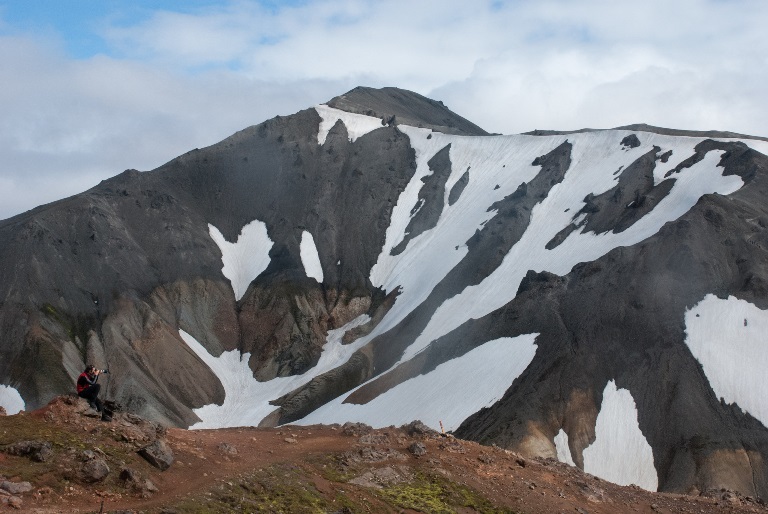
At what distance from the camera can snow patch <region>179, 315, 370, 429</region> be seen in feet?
307

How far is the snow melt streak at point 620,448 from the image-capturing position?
2507 inches

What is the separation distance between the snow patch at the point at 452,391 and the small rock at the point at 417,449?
132ft

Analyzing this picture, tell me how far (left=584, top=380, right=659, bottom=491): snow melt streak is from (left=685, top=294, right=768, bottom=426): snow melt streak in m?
7.03

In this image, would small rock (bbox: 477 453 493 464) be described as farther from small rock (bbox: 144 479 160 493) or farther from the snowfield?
the snowfield

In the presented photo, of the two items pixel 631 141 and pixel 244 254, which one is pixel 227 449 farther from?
pixel 244 254

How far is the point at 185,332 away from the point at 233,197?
2798 centimetres

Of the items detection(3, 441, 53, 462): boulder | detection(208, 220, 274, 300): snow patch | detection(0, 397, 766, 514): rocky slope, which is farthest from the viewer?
detection(208, 220, 274, 300): snow patch

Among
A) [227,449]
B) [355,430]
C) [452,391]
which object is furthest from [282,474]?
[452,391]

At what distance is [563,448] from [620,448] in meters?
4.16

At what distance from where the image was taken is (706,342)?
71.2m

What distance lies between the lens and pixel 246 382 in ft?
337

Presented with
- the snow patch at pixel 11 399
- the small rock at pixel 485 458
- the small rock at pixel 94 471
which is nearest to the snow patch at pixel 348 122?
the snow patch at pixel 11 399

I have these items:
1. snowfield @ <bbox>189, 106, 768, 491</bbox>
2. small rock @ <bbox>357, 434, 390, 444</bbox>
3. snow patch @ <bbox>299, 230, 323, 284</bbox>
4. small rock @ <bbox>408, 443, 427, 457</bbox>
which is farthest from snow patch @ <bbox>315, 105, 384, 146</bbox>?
small rock @ <bbox>408, 443, 427, 457</bbox>

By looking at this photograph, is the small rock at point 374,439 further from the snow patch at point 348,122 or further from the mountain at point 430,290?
the snow patch at point 348,122
